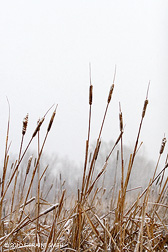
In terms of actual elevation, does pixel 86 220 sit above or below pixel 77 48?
below

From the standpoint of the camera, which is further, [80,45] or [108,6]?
[80,45]

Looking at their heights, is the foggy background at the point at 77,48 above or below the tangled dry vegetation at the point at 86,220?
above

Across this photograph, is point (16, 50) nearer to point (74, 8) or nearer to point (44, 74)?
point (44, 74)

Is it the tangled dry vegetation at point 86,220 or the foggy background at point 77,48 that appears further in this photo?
the foggy background at point 77,48

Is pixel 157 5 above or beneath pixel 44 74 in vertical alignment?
above

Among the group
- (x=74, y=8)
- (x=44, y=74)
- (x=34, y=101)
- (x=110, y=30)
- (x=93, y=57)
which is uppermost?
(x=74, y=8)

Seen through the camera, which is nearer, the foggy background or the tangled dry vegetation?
the tangled dry vegetation

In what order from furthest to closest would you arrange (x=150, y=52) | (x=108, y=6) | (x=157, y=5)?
(x=150, y=52), (x=108, y=6), (x=157, y=5)

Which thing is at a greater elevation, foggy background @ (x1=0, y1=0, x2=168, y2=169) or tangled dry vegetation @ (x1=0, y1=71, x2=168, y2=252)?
foggy background @ (x1=0, y1=0, x2=168, y2=169)

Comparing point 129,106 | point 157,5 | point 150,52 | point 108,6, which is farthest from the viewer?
point 150,52

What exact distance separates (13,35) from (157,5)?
14.4 feet

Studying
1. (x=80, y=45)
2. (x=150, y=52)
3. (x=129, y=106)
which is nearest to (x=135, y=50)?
(x=150, y=52)

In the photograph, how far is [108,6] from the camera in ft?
28.4

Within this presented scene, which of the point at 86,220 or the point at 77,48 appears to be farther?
the point at 77,48
